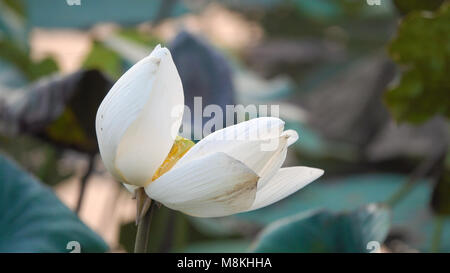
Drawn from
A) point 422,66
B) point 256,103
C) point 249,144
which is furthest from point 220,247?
point 249,144

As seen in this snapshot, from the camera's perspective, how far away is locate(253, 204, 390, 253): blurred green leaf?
326 millimetres

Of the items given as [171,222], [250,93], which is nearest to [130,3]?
[250,93]

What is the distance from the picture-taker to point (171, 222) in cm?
57

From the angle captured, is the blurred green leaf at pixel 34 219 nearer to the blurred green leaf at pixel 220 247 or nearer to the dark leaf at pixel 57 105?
the dark leaf at pixel 57 105

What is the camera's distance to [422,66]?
41cm

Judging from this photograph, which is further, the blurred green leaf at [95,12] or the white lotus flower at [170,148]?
the blurred green leaf at [95,12]

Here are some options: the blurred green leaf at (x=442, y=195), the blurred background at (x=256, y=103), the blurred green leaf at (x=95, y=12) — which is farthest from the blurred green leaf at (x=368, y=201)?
the blurred green leaf at (x=95, y=12)

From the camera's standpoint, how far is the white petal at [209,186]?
0.22m

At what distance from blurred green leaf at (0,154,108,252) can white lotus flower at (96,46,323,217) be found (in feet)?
0.32

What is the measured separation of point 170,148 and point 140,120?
2 centimetres

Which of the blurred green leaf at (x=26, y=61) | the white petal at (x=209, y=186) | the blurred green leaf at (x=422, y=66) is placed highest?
the blurred green leaf at (x=26, y=61)

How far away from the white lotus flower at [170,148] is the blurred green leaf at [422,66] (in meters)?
0.20

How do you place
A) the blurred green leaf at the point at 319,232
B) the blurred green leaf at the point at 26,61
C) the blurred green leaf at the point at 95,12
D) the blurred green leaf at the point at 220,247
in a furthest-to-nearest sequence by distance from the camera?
1. the blurred green leaf at the point at 95,12
2. the blurred green leaf at the point at 26,61
3. the blurred green leaf at the point at 220,247
4. the blurred green leaf at the point at 319,232

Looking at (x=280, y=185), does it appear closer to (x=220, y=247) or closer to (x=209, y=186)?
(x=209, y=186)
